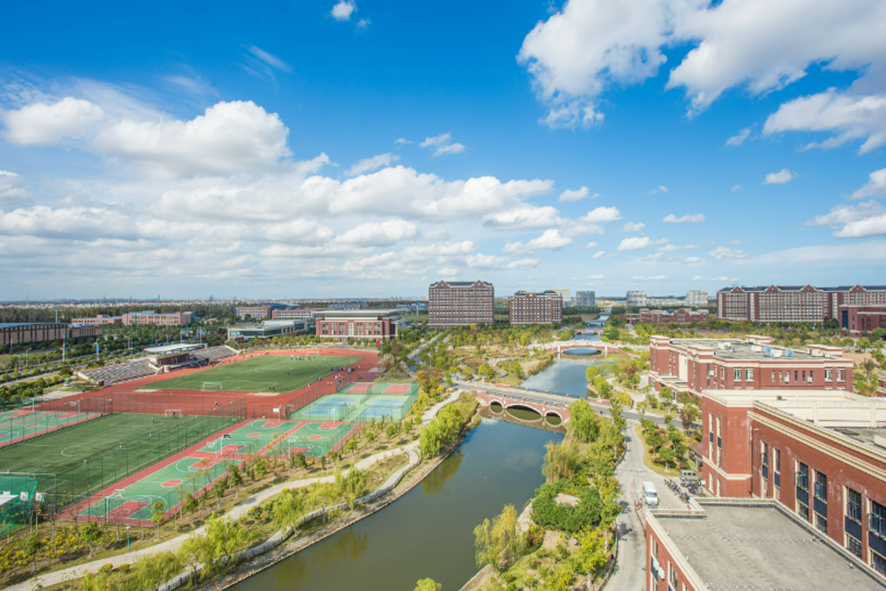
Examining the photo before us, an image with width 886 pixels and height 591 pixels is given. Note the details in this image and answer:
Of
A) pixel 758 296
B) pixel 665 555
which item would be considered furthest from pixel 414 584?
pixel 758 296

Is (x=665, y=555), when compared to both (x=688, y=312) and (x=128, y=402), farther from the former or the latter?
(x=688, y=312)

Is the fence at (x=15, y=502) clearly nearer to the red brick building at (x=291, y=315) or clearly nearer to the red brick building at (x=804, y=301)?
the red brick building at (x=291, y=315)

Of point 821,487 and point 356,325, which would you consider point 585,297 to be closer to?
point 356,325

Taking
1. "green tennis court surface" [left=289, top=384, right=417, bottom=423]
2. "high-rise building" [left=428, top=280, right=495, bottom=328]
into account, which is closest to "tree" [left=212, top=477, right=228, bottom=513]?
"green tennis court surface" [left=289, top=384, right=417, bottom=423]

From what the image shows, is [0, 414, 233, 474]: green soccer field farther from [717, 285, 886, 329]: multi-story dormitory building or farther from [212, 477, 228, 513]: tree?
[717, 285, 886, 329]: multi-story dormitory building

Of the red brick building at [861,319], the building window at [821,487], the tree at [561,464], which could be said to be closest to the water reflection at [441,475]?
the tree at [561,464]
